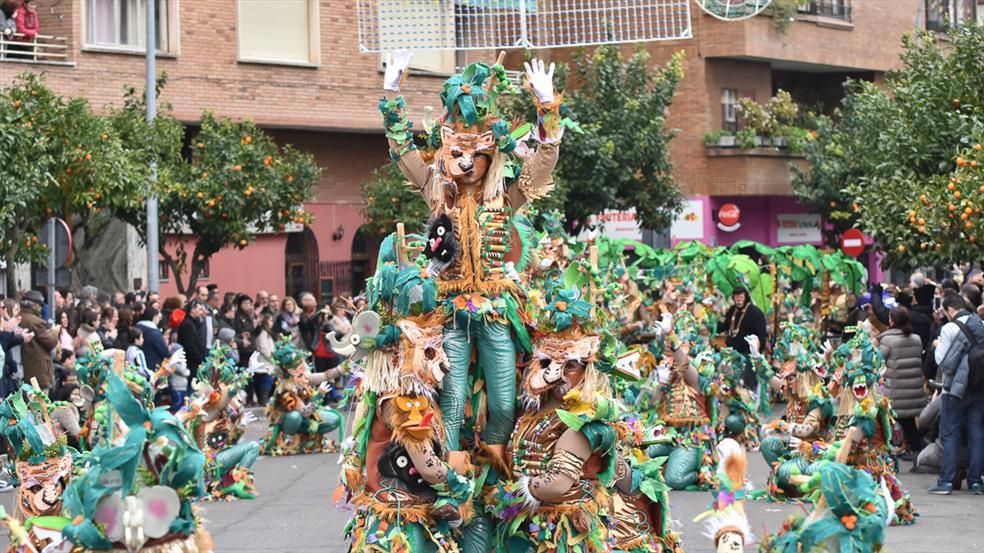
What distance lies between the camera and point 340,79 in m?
33.0

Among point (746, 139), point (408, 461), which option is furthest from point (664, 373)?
point (746, 139)

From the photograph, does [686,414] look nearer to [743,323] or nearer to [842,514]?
[743,323]

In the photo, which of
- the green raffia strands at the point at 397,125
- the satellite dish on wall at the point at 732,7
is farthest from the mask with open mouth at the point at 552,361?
the satellite dish on wall at the point at 732,7

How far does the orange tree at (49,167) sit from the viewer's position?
19.2 m

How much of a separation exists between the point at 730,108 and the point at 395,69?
27480mm

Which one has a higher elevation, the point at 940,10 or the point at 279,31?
the point at 940,10

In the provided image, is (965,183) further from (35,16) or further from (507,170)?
(35,16)

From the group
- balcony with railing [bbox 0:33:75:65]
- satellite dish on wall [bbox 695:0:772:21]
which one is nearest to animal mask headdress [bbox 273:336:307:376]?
satellite dish on wall [bbox 695:0:772:21]

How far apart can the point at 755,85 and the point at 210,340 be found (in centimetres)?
1932

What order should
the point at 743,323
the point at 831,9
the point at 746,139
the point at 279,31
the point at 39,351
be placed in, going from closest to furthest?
the point at 39,351
the point at 743,323
the point at 279,31
the point at 746,139
the point at 831,9

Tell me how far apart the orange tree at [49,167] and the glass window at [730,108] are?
17294 millimetres

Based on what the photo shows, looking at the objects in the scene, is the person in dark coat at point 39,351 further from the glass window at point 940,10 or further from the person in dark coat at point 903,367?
the glass window at point 940,10

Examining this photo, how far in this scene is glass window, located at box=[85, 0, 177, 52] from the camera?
29.5 metres

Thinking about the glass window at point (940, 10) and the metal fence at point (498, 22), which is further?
the glass window at point (940, 10)
